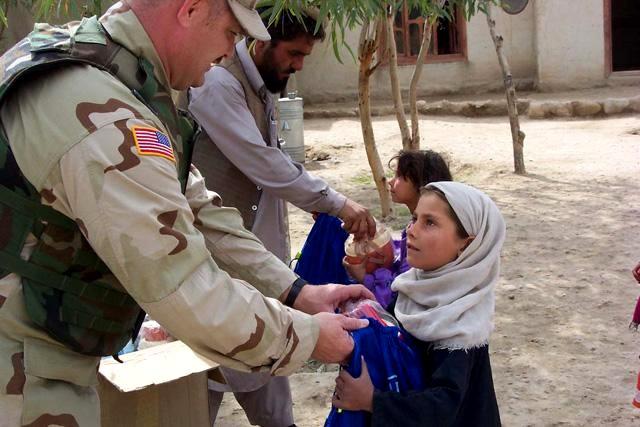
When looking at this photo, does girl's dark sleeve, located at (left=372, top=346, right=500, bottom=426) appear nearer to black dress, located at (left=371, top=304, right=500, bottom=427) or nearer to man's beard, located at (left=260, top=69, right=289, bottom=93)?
black dress, located at (left=371, top=304, right=500, bottom=427)

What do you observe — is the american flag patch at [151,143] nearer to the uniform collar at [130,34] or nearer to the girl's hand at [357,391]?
the uniform collar at [130,34]

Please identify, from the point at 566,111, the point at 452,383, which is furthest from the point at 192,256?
the point at 566,111

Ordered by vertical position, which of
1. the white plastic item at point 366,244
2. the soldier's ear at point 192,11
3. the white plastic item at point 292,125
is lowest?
the white plastic item at point 292,125

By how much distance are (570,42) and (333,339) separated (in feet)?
44.4

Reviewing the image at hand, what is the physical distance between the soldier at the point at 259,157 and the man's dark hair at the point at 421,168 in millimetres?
285

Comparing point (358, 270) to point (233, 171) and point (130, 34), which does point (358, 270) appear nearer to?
point (233, 171)

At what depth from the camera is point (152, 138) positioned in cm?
173

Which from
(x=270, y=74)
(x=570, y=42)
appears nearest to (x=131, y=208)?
(x=270, y=74)

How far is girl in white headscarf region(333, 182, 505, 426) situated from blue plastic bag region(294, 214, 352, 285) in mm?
862

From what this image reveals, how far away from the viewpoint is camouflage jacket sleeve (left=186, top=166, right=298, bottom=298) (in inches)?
101

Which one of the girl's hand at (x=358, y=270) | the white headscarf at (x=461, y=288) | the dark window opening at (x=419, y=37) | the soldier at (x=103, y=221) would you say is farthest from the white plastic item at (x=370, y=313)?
the dark window opening at (x=419, y=37)

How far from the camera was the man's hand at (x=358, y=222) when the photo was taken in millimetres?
3408

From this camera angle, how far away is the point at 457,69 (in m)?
15.5

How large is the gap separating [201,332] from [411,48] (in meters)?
15.0
